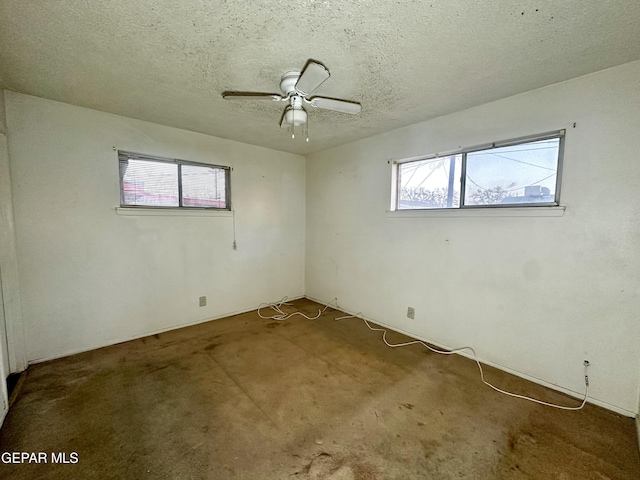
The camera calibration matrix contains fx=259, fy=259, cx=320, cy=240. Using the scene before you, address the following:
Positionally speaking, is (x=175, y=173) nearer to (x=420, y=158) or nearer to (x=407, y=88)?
(x=407, y=88)

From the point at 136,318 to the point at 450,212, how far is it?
12.1 ft

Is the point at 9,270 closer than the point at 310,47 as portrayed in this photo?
No

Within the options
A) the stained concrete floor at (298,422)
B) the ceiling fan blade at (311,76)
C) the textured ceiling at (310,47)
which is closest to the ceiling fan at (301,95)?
the ceiling fan blade at (311,76)

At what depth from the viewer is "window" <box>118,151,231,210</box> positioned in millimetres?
2887

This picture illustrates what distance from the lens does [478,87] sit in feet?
6.93

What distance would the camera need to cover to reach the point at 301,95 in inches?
75.3

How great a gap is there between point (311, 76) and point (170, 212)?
2438 millimetres

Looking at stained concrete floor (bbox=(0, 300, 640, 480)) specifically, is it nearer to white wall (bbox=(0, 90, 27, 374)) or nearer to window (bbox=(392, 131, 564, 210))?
white wall (bbox=(0, 90, 27, 374))

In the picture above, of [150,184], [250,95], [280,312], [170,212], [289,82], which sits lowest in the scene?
[280,312]

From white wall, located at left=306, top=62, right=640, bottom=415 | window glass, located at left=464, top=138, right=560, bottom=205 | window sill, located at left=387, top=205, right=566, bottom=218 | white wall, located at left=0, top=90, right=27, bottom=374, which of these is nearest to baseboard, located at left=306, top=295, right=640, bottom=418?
white wall, located at left=306, top=62, right=640, bottom=415

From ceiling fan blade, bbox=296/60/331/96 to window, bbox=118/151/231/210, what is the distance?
7.31ft

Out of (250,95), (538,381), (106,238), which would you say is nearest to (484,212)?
(538,381)

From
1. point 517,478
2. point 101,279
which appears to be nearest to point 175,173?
point 101,279

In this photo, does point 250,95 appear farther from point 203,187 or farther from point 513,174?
point 513,174
